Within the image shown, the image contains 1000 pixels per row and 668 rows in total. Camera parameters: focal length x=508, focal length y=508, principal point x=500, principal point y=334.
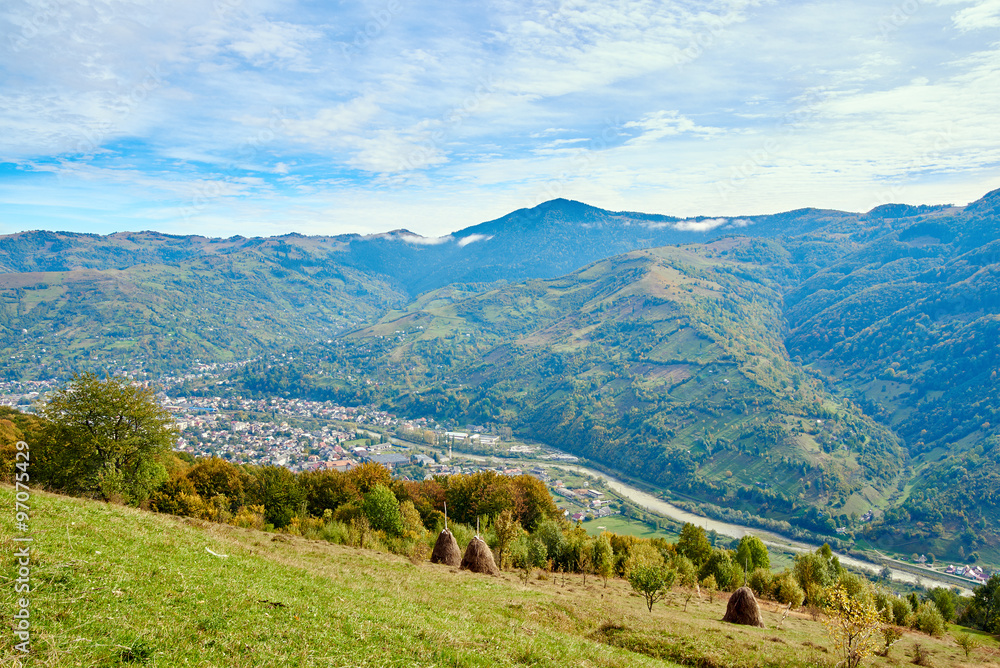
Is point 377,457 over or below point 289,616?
below

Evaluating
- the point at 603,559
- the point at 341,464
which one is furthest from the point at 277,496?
the point at 341,464

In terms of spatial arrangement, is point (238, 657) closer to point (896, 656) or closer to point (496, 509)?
point (896, 656)

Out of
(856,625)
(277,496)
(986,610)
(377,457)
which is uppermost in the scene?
(856,625)

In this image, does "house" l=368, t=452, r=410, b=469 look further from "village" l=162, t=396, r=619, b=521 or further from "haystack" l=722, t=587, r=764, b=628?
"haystack" l=722, t=587, r=764, b=628

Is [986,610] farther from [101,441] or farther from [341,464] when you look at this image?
[341,464]

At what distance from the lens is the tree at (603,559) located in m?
47.3

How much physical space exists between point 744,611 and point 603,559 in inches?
648

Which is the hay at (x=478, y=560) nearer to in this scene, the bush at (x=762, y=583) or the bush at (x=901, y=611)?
the bush at (x=762, y=583)

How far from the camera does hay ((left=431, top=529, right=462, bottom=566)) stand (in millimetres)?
38812

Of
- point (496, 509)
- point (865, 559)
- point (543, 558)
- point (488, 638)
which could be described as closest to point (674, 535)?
point (865, 559)

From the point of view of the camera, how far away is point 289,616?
15.0 m

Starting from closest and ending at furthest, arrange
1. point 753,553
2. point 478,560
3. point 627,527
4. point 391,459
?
1. point 478,560
2. point 753,553
3. point 627,527
4. point 391,459

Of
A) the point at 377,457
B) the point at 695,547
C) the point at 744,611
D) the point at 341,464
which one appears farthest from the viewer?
the point at 377,457

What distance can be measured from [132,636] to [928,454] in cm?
23276
